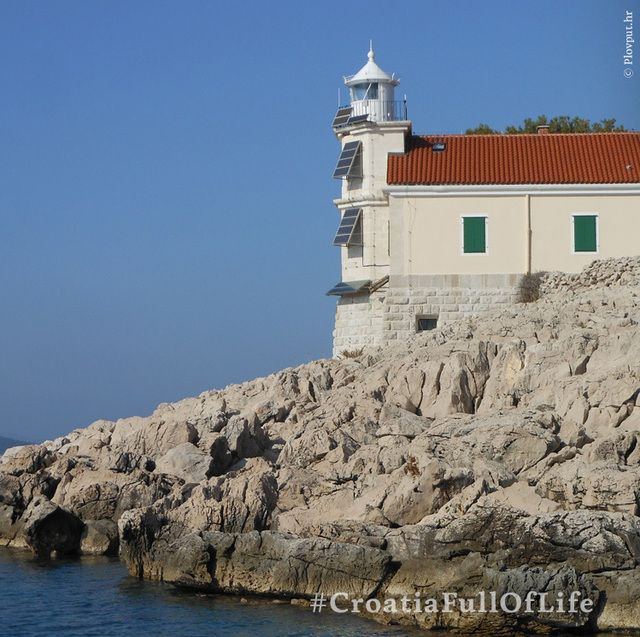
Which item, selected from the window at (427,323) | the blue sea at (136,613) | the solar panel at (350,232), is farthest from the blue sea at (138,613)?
the solar panel at (350,232)

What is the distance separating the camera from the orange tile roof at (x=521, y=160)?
3388cm

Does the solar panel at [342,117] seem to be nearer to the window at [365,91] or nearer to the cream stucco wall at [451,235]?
the window at [365,91]

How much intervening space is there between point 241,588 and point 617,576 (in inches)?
225

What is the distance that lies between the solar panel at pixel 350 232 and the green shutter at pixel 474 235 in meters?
3.16

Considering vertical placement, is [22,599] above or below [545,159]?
below

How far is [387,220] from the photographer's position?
3512 centimetres

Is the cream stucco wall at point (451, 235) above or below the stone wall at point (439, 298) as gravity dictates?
above

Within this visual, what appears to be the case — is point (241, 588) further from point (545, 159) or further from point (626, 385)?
point (545, 159)

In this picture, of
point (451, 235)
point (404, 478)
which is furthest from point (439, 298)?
point (404, 478)

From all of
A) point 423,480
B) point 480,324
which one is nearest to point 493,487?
point 423,480

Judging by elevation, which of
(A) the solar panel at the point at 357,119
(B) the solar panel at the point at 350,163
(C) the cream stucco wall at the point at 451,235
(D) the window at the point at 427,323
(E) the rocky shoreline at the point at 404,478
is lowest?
(E) the rocky shoreline at the point at 404,478

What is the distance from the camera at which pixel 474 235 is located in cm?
3372

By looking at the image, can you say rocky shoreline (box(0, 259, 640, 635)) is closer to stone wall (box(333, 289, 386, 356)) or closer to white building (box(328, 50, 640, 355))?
white building (box(328, 50, 640, 355))

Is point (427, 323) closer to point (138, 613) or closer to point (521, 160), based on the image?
point (521, 160)
